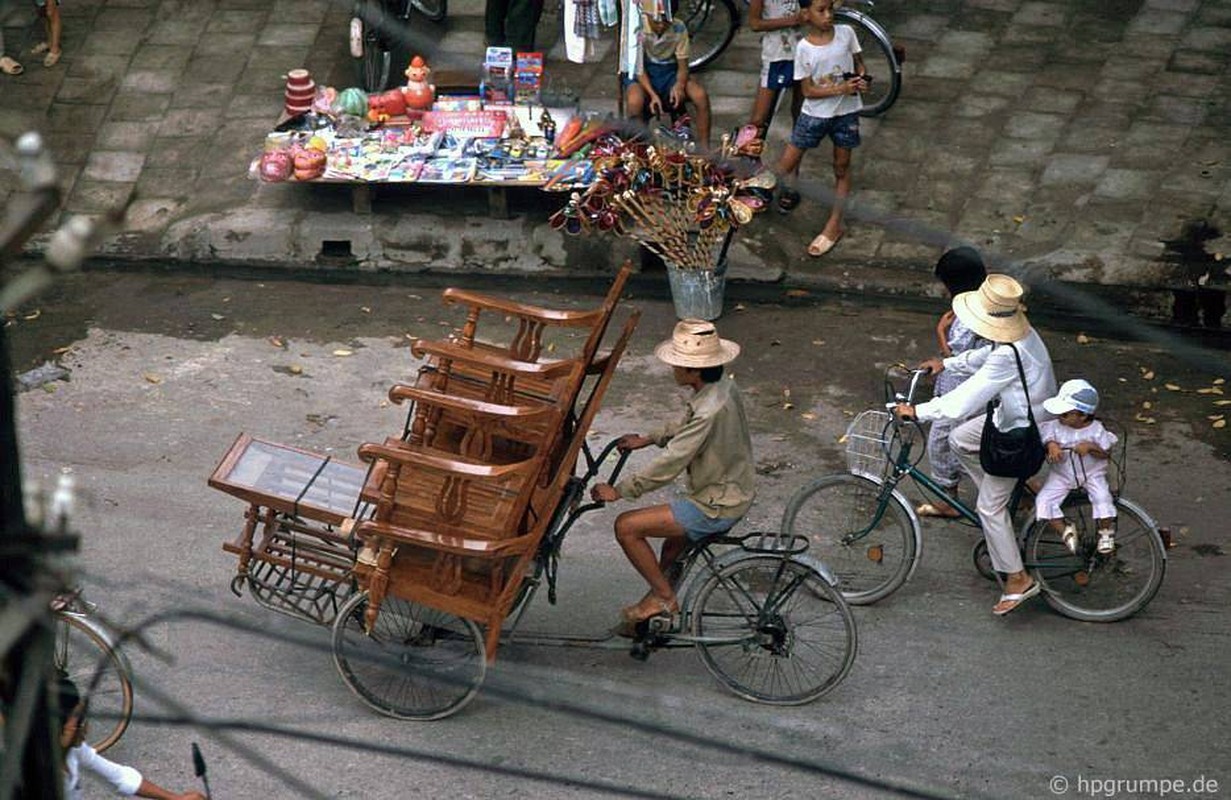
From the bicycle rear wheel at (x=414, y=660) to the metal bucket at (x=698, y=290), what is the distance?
3.61 metres

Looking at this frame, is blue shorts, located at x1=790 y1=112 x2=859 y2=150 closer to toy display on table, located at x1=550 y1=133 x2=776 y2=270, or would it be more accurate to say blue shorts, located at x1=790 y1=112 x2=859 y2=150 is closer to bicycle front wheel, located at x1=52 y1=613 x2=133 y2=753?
toy display on table, located at x1=550 y1=133 x2=776 y2=270

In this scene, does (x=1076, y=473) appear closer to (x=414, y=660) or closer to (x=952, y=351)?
(x=952, y=351)

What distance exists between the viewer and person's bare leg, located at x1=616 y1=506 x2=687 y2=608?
666 centimetres

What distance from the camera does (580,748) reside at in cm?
663

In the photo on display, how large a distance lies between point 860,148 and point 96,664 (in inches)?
→ 275

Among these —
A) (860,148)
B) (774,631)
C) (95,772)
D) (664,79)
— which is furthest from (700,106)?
(95,772)

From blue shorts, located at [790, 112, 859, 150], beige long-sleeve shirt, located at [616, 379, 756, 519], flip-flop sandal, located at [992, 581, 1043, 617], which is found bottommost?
flip-flop sandal, located at [992, 581, 1043, 617]

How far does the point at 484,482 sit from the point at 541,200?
184 inches

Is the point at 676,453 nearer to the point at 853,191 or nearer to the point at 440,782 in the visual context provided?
the point at 440,782

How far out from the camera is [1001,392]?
7.11 metres

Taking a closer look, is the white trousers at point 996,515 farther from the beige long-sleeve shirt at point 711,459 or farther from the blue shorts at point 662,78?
the blue shorts at point 662,78

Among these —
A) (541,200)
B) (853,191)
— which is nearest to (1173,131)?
(853,191)

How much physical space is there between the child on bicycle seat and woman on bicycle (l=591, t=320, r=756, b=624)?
1.48 meters

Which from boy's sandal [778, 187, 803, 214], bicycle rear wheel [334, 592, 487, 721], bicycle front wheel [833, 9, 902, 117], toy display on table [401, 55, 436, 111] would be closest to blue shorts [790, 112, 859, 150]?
boy's sandal [778, 187, 803, 214]
